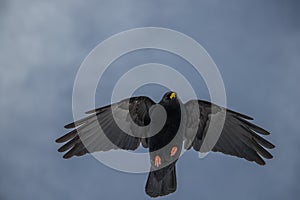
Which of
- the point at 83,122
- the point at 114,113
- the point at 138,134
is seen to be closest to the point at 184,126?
the point at 138,134

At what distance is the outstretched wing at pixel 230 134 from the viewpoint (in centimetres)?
1171

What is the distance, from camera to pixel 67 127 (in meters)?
11.7

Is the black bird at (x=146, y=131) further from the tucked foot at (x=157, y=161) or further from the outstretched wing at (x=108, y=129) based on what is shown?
the tucked foot at (x=157, y=161)

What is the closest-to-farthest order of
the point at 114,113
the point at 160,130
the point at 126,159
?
the point at 160,130 → the point at 126,159 → the point at 114,113

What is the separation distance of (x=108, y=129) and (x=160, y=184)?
260cm

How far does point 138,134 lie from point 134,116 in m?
0.57

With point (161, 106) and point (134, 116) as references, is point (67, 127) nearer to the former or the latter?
point (134, 116)

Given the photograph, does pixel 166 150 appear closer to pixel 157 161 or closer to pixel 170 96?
pixel 157 161

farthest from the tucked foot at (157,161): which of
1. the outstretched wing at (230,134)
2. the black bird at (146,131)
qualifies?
the outstretched wing at (230,134)

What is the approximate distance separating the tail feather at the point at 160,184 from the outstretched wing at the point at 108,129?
4.40 ft

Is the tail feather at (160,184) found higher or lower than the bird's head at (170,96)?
lower

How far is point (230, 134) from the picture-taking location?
40.0ft

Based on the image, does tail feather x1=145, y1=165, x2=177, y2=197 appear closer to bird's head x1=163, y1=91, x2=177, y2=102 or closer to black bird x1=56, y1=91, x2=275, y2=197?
black bird x1=56, y1=91, x2=275, y2=197

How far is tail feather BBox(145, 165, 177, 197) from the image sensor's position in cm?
1055
